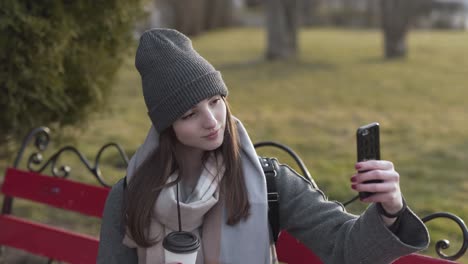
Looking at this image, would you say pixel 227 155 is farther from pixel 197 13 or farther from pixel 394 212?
pixel 197 13

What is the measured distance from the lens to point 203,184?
214cm

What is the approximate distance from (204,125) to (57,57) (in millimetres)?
2210

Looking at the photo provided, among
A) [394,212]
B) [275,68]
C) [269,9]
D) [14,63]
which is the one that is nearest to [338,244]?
[394,212]

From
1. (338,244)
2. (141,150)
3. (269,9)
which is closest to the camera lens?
(338,244)

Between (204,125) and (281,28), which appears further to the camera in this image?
(281,28)

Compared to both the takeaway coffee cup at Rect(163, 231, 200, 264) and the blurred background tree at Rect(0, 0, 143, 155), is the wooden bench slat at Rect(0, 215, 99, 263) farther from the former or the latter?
the takeaway coffee cup at Rect(163, 231, 200, 264)

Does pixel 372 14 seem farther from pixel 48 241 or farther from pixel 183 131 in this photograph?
pixel 183 131

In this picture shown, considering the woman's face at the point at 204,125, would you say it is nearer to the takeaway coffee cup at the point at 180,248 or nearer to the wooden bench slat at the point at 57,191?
the takeaway coffee cup at the point at 180,248

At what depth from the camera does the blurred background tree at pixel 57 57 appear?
12.8 ft

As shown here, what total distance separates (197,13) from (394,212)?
65.0 ft

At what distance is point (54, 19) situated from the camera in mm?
4020

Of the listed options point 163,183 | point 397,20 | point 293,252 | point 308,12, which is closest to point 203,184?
point 163,183

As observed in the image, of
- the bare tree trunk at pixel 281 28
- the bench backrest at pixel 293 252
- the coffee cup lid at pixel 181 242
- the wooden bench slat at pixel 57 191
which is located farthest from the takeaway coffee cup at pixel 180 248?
the bare tree trunk at pixel 281 28

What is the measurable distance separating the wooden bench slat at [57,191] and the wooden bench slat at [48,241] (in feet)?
0.42
